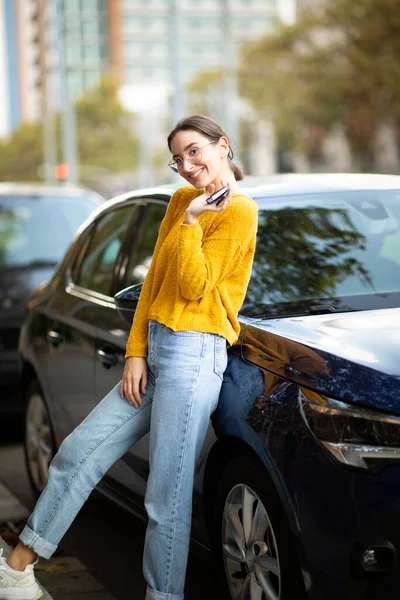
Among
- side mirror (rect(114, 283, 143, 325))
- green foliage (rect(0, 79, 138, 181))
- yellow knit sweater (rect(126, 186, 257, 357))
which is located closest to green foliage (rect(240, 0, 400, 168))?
green foliage (rect(0, 79, 138, 181))

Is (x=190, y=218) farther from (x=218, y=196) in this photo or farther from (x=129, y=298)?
(x=129, y=298)

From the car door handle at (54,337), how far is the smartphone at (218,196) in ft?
6.70

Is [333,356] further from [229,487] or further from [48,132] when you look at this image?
[48,132]

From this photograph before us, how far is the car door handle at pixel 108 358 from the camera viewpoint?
4398 mm

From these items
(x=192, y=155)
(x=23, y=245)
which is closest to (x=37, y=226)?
(x=23, y=245)

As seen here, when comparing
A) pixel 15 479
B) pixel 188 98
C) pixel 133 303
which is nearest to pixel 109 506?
pixel 15 479

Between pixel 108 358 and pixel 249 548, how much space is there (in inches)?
49.0

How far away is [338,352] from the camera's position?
10.2 ft

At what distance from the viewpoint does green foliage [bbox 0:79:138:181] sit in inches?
3533

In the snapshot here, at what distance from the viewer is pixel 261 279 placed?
3990 millimetres

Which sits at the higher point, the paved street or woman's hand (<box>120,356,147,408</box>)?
woman's hand (<box>120,356,147,408</box>)

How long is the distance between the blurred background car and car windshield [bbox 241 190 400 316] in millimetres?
3302

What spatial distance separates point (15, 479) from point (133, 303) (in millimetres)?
2596

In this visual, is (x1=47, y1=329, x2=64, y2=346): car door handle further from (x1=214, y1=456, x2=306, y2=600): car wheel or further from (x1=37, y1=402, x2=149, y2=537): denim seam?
(x1=214, y1=456, x2=306, y2=600): car wheel
